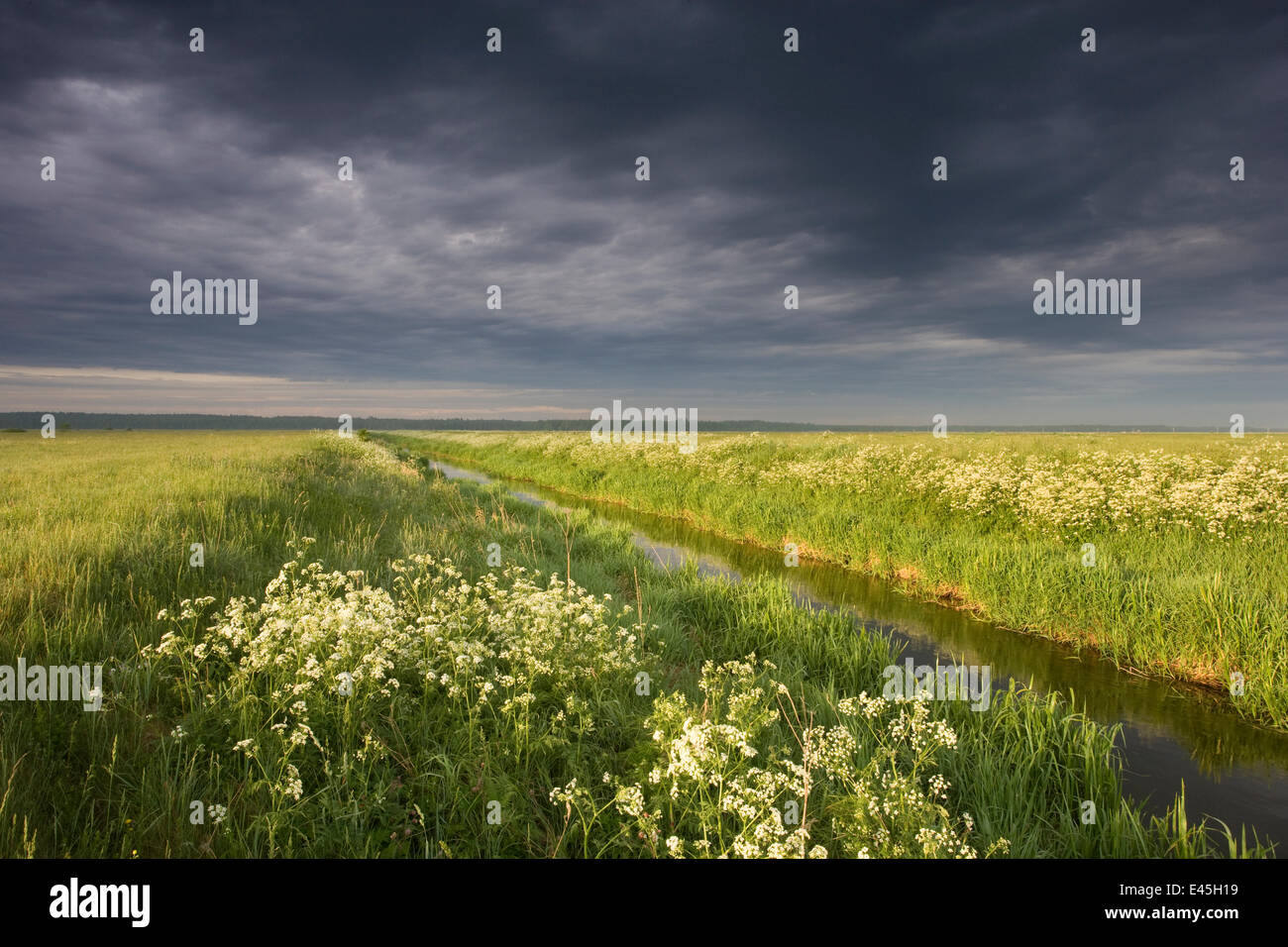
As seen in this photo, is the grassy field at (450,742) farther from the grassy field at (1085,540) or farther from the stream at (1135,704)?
the grassy field at (1085,540)

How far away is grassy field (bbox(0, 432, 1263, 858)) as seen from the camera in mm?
3469

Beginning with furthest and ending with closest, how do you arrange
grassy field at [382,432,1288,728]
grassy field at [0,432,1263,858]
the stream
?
grassy field at [382,432,1288,728] < the stream < grassy field at [0,432,1263,858]

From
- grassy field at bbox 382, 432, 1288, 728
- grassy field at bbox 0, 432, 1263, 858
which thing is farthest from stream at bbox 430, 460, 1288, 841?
grassy field at bbox 0, 432, 1263, 858

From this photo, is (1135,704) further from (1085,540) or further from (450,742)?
(450,742)

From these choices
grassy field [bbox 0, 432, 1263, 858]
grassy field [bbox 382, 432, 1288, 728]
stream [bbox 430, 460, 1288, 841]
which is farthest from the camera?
grassy field [bbox 382, 432, 1288, 728]

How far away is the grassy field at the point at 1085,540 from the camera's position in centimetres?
813

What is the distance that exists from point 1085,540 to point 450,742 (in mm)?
14482

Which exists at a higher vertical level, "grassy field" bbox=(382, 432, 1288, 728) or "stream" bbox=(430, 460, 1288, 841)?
"grassy field" bbox=(382, 432, 1288, 728)

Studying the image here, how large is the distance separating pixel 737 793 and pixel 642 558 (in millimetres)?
10312

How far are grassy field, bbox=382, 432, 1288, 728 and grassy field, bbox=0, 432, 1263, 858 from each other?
8.84 feet

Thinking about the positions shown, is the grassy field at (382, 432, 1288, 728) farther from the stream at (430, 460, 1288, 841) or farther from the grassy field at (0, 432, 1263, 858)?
the grassy field at (0, 432, 1263, 858)

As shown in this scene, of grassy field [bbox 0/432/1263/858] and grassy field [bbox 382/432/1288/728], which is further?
grassy field [bbox 382/432/1288/728]

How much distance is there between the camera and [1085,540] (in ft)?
42.1
